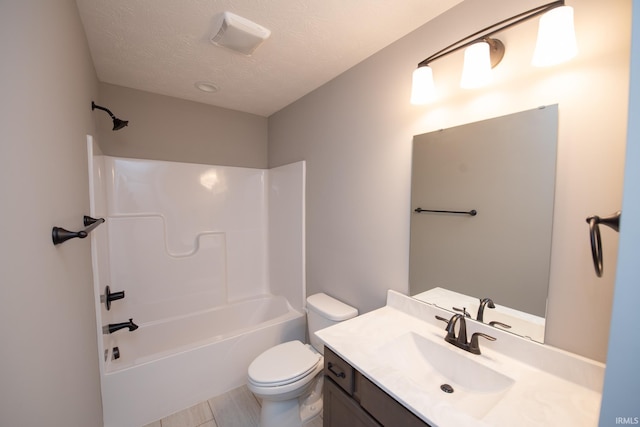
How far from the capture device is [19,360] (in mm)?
601

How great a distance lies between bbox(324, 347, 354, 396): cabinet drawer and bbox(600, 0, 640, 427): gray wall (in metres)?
0.77

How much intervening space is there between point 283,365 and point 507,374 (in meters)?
1.19

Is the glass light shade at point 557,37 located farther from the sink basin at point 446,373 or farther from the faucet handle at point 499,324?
the sink basin at point 446,373

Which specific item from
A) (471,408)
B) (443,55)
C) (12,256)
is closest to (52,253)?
(12,256)

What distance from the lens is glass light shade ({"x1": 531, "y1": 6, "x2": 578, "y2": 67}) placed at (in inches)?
33.3

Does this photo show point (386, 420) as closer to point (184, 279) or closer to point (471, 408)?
point (471, 408)

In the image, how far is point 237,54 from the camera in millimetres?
1635

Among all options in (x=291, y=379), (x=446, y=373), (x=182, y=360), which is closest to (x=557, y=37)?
(x=446, y=373)

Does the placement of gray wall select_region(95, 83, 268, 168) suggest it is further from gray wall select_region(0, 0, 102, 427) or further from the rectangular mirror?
the rectangular mirror

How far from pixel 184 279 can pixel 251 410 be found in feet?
4.28

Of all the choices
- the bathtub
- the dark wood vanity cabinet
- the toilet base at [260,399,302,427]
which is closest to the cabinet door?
the dark wood vanity cabinet

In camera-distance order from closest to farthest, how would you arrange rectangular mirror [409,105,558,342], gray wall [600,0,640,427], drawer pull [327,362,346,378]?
gray wall [600,0,640,427]
rectangular mirror [409,105,558,342]
drawer pull [327,362,346,378]

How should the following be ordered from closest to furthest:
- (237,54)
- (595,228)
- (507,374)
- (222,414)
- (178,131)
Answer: (595,228)
(507,374)
(237,54)
(222,414)
(178,131)

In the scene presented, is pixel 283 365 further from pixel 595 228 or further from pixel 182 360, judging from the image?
pixel 595 228
